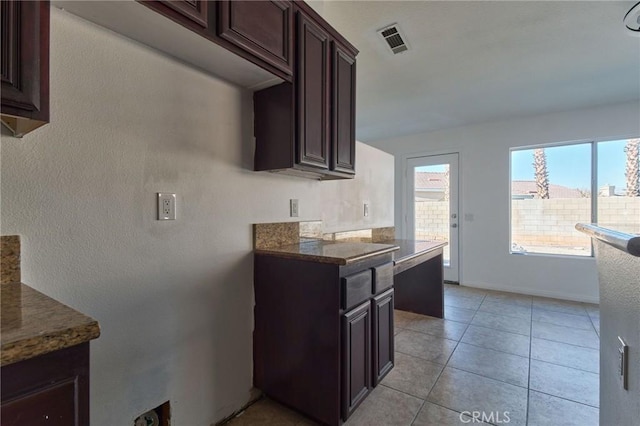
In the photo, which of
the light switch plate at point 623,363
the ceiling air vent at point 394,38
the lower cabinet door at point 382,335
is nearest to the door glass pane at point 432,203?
the ceiling air vent at point 394,38

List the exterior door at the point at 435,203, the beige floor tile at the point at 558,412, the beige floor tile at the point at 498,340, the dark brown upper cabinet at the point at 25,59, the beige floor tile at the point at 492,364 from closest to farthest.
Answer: the dark brown upper cabinet at the point at 25,59 < the beige floor tile at the point at 558,412 < the beige floor tile at the point at 492,364 < the beige floor tile at the point at 498,340 < the exterior door at the point at 435,203

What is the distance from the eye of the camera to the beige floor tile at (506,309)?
326 cm

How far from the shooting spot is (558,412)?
5.50 ft

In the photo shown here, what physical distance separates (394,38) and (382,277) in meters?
1.77

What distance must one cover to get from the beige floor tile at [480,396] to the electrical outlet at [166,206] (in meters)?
1.80

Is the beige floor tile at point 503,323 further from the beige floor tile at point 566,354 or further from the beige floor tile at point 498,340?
the beige floor tile at point 566,354

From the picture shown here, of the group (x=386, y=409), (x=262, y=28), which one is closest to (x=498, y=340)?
(x=386, y=409)

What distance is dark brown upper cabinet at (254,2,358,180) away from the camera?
1.59 meters

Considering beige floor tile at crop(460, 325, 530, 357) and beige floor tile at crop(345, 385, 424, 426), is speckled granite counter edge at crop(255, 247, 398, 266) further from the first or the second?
beige floor tile at crop(460, 325, 530, 357)

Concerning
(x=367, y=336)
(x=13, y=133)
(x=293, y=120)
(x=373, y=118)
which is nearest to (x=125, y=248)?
(x=13, y=133)

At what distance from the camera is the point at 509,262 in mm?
4203

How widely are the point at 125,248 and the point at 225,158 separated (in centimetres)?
66

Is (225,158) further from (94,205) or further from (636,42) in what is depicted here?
(636,42)

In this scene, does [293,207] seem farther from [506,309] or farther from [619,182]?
[619,182]
